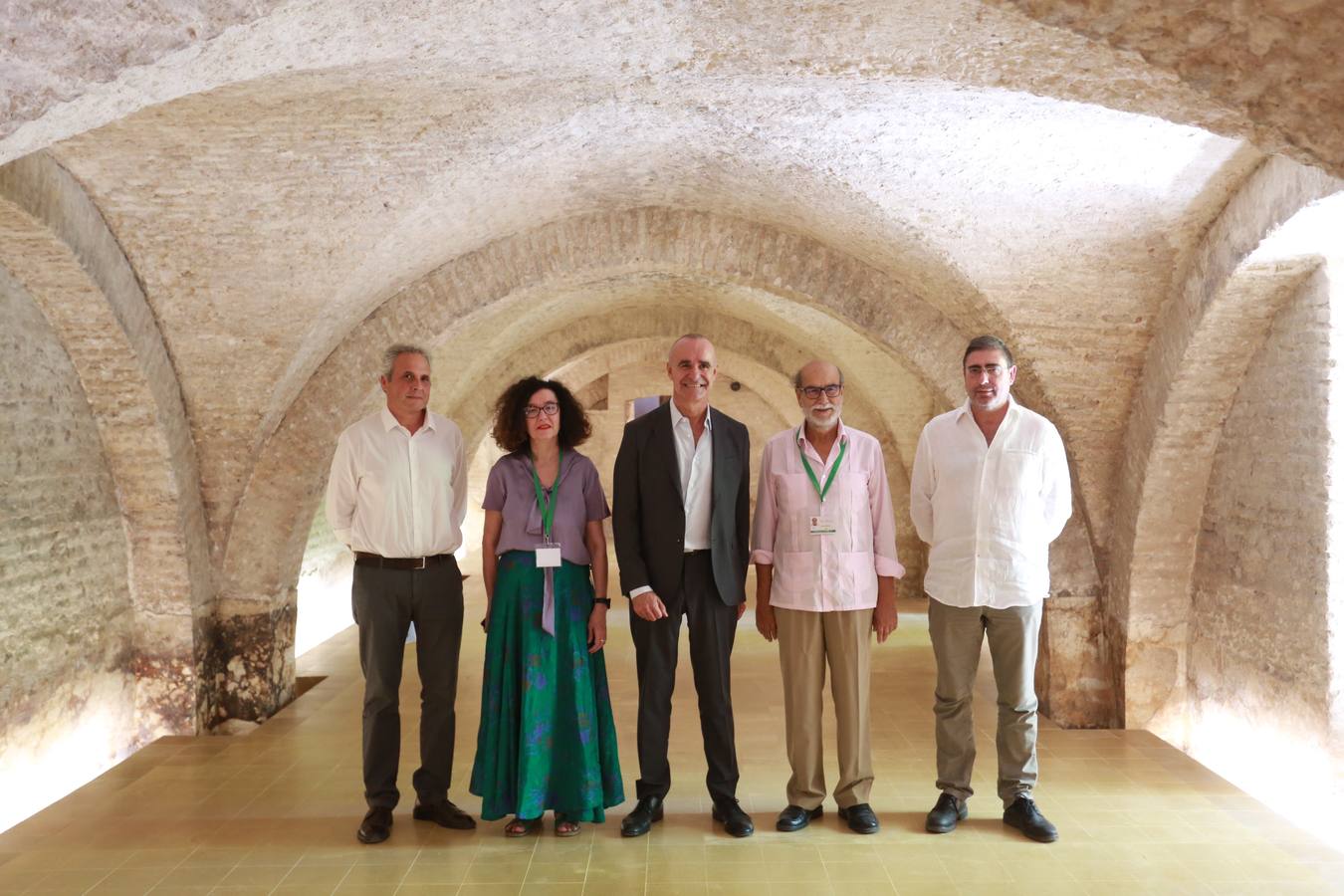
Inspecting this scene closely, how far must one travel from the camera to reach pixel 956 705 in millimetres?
4004

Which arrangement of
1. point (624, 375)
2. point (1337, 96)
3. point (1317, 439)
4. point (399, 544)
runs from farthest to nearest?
point (624, 375), point (1317, 439), point (399, 544), point (1337, 96)

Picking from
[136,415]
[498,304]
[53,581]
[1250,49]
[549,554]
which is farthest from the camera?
[498,304]

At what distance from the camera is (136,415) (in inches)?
225

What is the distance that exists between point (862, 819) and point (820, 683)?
0.54 meters

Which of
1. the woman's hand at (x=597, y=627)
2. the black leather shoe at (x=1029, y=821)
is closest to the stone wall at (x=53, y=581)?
the woman's hand at (x=597, y=627)

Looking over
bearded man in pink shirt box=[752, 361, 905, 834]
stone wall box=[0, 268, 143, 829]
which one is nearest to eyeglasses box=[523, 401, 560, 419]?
bearded man in pink shirt box=[752, 361, 905, 834]

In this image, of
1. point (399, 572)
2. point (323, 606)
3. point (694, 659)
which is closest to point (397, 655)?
point (399, 572)

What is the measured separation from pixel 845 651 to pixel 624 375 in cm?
1513

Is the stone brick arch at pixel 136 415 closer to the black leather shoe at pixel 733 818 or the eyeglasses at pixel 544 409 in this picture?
the eyeglasses at pixel 544 409

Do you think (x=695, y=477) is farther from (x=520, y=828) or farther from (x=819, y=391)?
(x=520, y=828)

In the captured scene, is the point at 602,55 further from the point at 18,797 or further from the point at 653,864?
the point at 18,797

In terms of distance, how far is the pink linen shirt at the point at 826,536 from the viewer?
385 cm

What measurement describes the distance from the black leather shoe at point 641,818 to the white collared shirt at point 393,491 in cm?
122

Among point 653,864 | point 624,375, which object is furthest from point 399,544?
point 624,375
